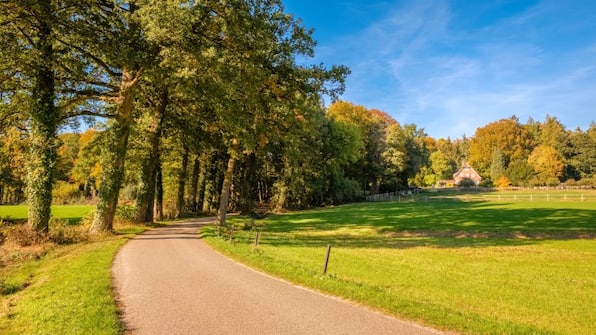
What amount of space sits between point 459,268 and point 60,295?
13.0m

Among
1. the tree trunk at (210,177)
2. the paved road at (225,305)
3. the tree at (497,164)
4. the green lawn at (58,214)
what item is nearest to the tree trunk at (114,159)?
the paved road at (225,305)

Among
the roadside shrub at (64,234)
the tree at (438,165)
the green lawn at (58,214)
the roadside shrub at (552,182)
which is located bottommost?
the green lawn at (58,214)

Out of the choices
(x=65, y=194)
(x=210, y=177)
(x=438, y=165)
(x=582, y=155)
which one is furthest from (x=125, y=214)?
(x=438, y=165)

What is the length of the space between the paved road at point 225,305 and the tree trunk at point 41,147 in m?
6.65

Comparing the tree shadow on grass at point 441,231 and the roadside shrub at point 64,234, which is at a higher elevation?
the roadside shrub at point 64,234

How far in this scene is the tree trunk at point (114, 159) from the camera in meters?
19.4

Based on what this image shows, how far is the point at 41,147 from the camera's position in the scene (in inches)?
642

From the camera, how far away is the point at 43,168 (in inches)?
644

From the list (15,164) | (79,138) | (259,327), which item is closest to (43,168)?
(15,164)

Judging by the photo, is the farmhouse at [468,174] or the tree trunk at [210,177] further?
the farmhouse at [468,174]

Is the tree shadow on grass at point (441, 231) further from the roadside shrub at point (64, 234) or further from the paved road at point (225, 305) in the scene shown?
the paved road at point (225, 305)

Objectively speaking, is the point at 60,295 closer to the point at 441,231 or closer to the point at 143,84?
the point at 143,84

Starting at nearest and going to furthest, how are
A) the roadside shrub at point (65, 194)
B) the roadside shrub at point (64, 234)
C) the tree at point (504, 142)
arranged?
the roadside shrub at point (64, 234)
the roadside shrub at point (65, 194)
the tree at point (504, 142)

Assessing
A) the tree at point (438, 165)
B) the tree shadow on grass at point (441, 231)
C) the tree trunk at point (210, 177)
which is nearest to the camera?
the tree shadow on grass at point (441, 231)
